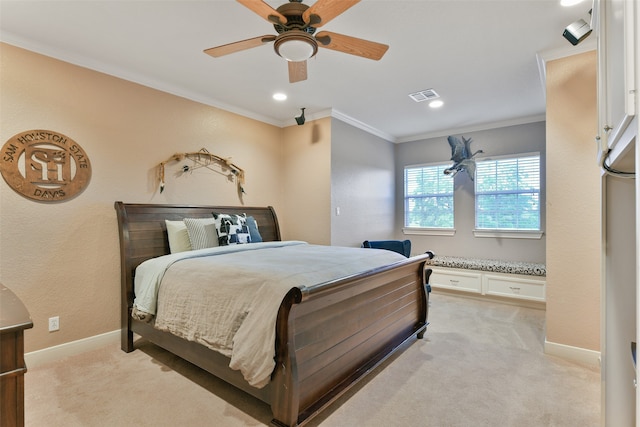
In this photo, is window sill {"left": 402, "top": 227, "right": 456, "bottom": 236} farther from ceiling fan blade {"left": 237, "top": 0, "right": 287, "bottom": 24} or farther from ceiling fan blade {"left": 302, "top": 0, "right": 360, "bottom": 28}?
ceiling fan blade {"left": 237, "top": 0, "right": 287, "bottom": 24}

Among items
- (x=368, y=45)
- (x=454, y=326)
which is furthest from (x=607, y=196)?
(x=454, y=326)

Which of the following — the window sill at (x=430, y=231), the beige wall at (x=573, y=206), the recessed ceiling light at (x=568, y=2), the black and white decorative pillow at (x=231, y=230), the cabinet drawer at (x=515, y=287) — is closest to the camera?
the recessed ceiling light at (x=568, y=2)

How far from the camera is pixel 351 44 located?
2.01 m

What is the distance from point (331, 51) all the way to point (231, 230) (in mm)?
2005

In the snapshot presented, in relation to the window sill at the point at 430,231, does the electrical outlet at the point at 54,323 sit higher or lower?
lower

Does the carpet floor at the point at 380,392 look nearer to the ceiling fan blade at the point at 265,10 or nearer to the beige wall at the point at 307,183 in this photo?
the beige wall at the point at 307,183

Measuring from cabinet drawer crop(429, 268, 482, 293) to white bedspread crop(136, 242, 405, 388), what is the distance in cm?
228

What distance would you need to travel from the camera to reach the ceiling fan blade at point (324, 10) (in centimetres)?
163

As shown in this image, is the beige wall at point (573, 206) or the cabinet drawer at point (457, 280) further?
the cabinet drawer at point (457, 280)

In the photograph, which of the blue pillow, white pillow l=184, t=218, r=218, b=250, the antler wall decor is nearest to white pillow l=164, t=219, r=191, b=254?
white pillow l=184, t=218, r=218, b=250

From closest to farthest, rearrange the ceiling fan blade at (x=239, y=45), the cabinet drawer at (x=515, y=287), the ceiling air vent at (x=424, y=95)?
the ceiling fan blade at (x=239, y=45)
the ceiling air vent at (x=424, y=95)
the cabinet drawer at (x=515, y=287)

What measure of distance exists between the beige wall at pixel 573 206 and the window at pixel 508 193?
208 centimetres

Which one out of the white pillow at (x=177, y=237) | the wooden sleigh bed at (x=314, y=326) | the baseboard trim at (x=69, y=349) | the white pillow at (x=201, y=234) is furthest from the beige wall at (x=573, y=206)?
the baseboard trim at (x=69, y=349)

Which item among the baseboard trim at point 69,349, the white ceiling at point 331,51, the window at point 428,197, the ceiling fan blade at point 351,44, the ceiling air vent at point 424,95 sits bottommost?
the baseboard trim at point 69,349
